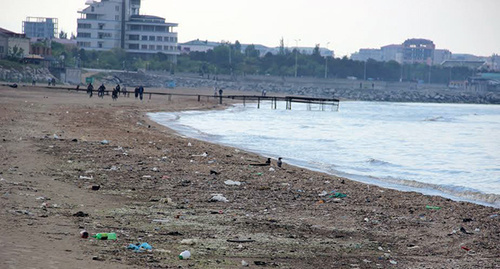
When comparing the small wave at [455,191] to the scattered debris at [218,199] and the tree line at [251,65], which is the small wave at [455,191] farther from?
the tree line at [251,65]

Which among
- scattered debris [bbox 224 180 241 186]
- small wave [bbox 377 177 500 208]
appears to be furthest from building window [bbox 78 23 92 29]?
scattered debris [bbox 224 180 241 186]

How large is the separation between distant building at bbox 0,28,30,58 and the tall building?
144 ft

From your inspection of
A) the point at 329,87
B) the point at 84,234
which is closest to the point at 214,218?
the point at 84,234

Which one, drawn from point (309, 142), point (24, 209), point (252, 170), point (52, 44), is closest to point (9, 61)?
point (52, 44)

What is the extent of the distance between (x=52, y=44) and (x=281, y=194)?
124m

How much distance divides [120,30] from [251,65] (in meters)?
33.3

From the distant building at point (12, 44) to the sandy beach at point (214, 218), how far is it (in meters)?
77.9

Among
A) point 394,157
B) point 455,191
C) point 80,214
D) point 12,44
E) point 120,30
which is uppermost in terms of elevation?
point 120,30

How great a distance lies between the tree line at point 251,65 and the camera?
12775 centimetres

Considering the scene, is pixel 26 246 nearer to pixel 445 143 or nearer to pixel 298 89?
pixel 445 143

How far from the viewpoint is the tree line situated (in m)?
128

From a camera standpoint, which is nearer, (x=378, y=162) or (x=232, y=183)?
(x=232, y=183)

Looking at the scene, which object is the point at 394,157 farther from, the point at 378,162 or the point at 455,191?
the point at 455,191

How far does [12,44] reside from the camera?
9125 centimetres
